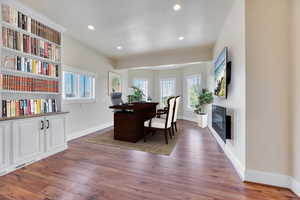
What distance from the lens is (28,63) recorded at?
2.30 meters

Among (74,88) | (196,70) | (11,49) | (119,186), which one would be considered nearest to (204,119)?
(196,70)

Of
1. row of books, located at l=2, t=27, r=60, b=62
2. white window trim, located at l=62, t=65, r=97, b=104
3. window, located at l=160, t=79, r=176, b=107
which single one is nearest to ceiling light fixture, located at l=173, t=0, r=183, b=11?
row of books, located at l=2, t=27, r=60, b=62

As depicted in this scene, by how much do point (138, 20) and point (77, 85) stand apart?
244 centimetres

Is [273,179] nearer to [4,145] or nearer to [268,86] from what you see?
[268,86]

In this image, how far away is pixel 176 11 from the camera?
2410mm

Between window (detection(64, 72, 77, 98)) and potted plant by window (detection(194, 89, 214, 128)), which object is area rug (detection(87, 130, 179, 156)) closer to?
window (detection(64, 72, 77, 98))

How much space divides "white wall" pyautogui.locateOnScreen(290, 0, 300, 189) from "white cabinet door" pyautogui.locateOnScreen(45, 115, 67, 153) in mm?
3708

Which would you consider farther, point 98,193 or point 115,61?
point 115,61

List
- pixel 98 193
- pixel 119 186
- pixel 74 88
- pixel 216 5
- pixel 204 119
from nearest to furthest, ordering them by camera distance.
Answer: pixel 98 193, pixel 119 186, pixel 216 5, pixel 74 88, pixel 204 119

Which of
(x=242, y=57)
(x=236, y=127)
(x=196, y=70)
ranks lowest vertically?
(x=236, y=127)

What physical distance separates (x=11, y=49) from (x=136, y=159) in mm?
2682

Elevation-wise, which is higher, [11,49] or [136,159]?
[11,49]

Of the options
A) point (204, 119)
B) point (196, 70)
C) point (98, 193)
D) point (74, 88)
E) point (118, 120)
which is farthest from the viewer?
point (196, 70)

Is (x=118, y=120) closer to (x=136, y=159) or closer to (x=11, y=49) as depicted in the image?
(x=136, y=159)
